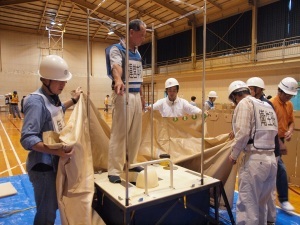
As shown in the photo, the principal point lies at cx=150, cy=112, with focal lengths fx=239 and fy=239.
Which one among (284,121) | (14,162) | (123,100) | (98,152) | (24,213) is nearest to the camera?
(123,100)

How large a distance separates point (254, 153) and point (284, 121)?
4.47ft

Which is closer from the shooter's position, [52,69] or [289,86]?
[52,69]

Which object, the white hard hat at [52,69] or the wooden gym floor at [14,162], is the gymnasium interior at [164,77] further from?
the white hard hat at [52,69]

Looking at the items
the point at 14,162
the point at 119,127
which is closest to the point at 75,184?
the point at 119,127

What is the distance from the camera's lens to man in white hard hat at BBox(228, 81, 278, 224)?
2.21 metres

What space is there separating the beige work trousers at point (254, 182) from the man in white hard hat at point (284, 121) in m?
0.95

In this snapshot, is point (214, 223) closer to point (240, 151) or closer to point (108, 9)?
point (240, 151)

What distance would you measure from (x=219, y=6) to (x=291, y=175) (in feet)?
38.9

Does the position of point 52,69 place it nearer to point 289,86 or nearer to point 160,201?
point 160,201

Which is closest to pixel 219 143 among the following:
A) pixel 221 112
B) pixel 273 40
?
pixel 221 112

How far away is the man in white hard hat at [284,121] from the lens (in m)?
3.07

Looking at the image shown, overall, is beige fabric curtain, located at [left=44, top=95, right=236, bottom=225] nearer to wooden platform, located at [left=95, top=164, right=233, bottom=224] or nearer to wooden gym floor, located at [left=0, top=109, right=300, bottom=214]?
wooden platform, located at [left=95, top=164, right=233, bottom=224]

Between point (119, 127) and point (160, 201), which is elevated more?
point (119, 127)

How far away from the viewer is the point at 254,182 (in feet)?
7.28
